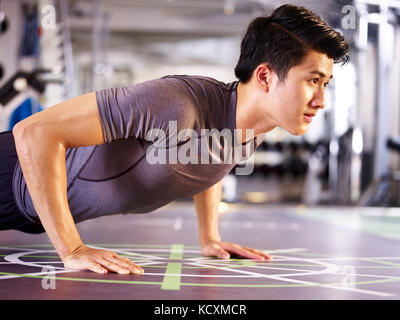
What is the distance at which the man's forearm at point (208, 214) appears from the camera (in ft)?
5.73

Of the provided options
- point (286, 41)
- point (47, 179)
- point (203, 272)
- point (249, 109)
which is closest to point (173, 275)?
point (203, 272)

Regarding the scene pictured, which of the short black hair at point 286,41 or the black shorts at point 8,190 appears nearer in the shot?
the short black hair at point 286,41

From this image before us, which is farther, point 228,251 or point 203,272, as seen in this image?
point 228,251

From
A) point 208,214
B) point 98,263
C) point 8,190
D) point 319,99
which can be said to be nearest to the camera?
point 98,263

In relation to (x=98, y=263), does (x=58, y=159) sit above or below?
above

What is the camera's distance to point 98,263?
1237mm

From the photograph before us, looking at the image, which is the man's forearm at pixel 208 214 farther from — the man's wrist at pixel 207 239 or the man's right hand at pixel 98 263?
the man's right hand at pixel 98 263

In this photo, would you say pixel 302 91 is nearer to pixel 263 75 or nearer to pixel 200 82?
pixel 263 75

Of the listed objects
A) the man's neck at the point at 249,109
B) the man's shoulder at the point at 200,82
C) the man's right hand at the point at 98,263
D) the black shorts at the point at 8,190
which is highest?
the man's shoulder at the point at 200,82

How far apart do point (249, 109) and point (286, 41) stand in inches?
7.9

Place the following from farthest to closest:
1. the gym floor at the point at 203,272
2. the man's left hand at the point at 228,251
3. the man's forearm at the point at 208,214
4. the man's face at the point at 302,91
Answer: the man's forearm at the point at 208,214 < the man's left hand at the point at 228,251 < the man's face at the point at 302,91 < the gym floor at the point at 203,272

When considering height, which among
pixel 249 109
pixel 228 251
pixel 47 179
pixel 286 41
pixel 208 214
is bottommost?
pixel 228 251

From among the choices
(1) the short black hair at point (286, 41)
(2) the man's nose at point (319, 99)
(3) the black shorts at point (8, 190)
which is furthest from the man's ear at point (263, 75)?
(3) the black shorts at point (8, 190)

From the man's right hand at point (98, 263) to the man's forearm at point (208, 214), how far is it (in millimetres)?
526
